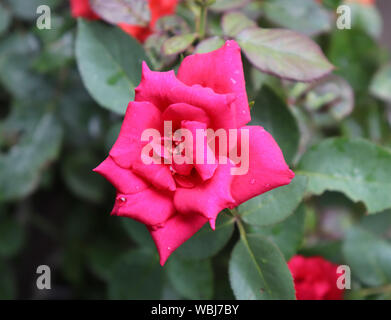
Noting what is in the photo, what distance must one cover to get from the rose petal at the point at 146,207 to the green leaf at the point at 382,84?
499mm

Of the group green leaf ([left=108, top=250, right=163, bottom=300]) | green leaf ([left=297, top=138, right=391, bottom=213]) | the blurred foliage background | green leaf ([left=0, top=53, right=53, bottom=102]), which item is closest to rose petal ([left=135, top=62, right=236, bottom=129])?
the blurred foliage background

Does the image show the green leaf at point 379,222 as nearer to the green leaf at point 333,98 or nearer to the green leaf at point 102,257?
the green leaf at point 333,98

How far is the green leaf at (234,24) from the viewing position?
502 mm

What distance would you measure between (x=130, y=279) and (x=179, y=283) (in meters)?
0.09

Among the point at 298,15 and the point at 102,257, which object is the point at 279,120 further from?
the point at 102,257

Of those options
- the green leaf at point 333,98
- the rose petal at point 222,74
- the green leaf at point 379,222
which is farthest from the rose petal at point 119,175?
the green leaf at point 379,222

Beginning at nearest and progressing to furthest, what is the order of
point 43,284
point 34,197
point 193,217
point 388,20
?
point 193,217, point 43,284, point 34,197, point 388,20

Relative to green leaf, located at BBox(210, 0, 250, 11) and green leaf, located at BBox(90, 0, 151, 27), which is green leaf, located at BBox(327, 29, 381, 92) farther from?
green leaf, located at BBox(90, 0, 151, 27)

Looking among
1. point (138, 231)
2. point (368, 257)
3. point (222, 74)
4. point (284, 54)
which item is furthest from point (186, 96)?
point (368, 257)

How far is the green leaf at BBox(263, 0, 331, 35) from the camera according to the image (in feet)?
2.03

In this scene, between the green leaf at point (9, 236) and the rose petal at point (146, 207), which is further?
the green leaf at point (9, 236)
